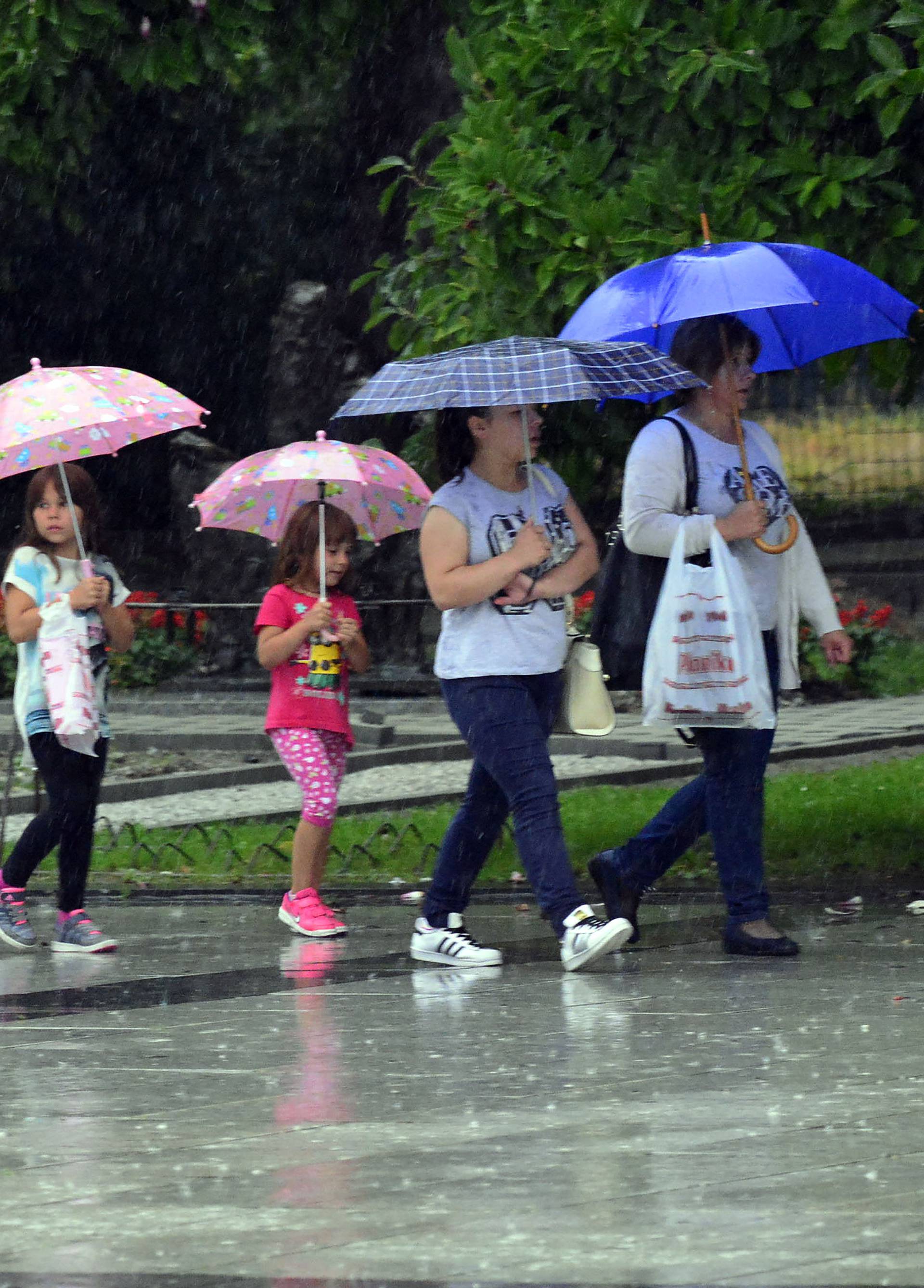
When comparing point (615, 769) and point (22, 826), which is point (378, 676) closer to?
point (615, 769)

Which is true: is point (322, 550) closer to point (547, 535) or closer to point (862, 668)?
point (547, 535)

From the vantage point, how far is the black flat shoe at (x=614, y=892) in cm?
749

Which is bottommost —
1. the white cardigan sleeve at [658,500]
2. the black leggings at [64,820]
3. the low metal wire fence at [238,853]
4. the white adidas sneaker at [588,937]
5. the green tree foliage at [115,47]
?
the low metal wire fence at [238,853]

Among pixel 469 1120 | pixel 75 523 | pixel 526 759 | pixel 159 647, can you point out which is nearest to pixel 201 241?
pixel 159 647

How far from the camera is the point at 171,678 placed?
63.9 ft

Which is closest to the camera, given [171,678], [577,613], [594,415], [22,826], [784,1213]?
[784,1213]

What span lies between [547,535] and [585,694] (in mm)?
504

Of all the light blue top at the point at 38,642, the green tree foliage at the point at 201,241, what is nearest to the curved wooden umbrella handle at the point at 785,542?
the light blue top at the point at 38,642

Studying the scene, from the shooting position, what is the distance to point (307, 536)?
859cm

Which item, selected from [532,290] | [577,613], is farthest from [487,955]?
[577,613]

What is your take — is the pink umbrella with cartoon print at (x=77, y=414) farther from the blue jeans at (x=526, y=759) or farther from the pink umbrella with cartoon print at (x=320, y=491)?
the blue jeans at (x=526, y=759)

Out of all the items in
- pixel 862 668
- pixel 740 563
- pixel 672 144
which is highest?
pixel 672 144

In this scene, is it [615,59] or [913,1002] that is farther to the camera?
[615,59]

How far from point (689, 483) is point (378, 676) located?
439 inches
